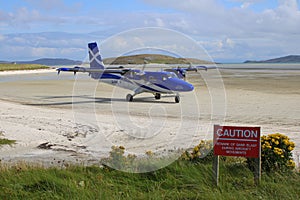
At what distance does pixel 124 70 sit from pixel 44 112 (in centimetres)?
580

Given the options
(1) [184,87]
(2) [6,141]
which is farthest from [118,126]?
(1) [184,87]

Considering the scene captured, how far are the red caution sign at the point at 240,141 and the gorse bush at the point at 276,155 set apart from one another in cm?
126

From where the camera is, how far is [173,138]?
1156cm

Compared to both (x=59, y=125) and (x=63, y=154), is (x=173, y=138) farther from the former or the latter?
(x=59, y=125)

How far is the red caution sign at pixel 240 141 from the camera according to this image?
587 cm

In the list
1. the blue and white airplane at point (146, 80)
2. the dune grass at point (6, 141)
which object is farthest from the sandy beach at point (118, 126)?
the blue and white airplane at point (146, 80)

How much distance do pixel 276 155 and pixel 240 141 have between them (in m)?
1.54

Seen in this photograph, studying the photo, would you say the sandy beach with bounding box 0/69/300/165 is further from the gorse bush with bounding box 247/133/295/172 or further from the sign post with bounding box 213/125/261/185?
the sign post with bounding box 213/125/261/185

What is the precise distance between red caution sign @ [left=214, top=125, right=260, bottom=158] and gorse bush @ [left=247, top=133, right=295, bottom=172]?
126 cm

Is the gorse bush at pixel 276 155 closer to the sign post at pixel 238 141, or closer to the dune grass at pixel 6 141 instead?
the sign post at pixel 238 141

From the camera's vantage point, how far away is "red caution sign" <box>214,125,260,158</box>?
5867 millimetres

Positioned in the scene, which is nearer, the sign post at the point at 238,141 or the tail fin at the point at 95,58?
the sign post at the point at 238,141

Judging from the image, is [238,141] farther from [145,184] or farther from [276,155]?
[145,184]

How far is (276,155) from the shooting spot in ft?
23.1
